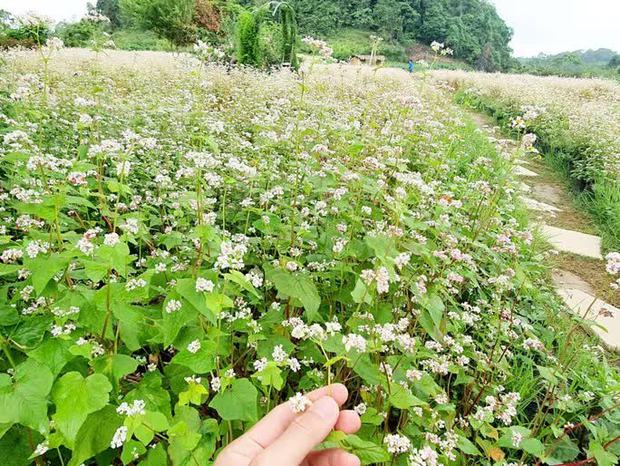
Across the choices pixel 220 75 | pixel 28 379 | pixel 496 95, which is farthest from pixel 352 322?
pixel 496 95

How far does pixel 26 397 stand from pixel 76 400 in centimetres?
18

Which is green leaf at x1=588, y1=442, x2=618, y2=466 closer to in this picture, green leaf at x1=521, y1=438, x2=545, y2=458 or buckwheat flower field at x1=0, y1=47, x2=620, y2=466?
buckwheat flower field at x1=0, y1=47, x2=620, y2=466

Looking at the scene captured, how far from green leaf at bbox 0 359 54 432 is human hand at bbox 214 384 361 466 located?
24.1 inches

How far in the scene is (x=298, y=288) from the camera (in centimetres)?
194

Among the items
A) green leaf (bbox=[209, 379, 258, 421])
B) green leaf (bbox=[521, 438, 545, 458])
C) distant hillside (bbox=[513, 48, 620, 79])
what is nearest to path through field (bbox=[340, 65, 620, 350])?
green leaf (bbox=[521, 438, 545, 458])

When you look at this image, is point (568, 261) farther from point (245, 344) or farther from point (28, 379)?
point (28, 379)

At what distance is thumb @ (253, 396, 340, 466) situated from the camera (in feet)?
3.29

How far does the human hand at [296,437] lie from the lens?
3.35ft

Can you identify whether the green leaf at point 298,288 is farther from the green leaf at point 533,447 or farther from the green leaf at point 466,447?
the green leaf at point 533,447

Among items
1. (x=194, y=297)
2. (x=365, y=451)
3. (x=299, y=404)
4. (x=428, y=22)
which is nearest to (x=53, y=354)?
(x=194, y=297)

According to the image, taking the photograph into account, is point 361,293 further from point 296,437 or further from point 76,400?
point 76,400

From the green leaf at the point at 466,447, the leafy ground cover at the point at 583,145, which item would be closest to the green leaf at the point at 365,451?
the green leaf at the point at 466,447

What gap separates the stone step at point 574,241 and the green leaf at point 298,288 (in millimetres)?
4223

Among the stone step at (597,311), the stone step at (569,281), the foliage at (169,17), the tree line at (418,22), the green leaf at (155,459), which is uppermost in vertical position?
the tree line at (418,22)
